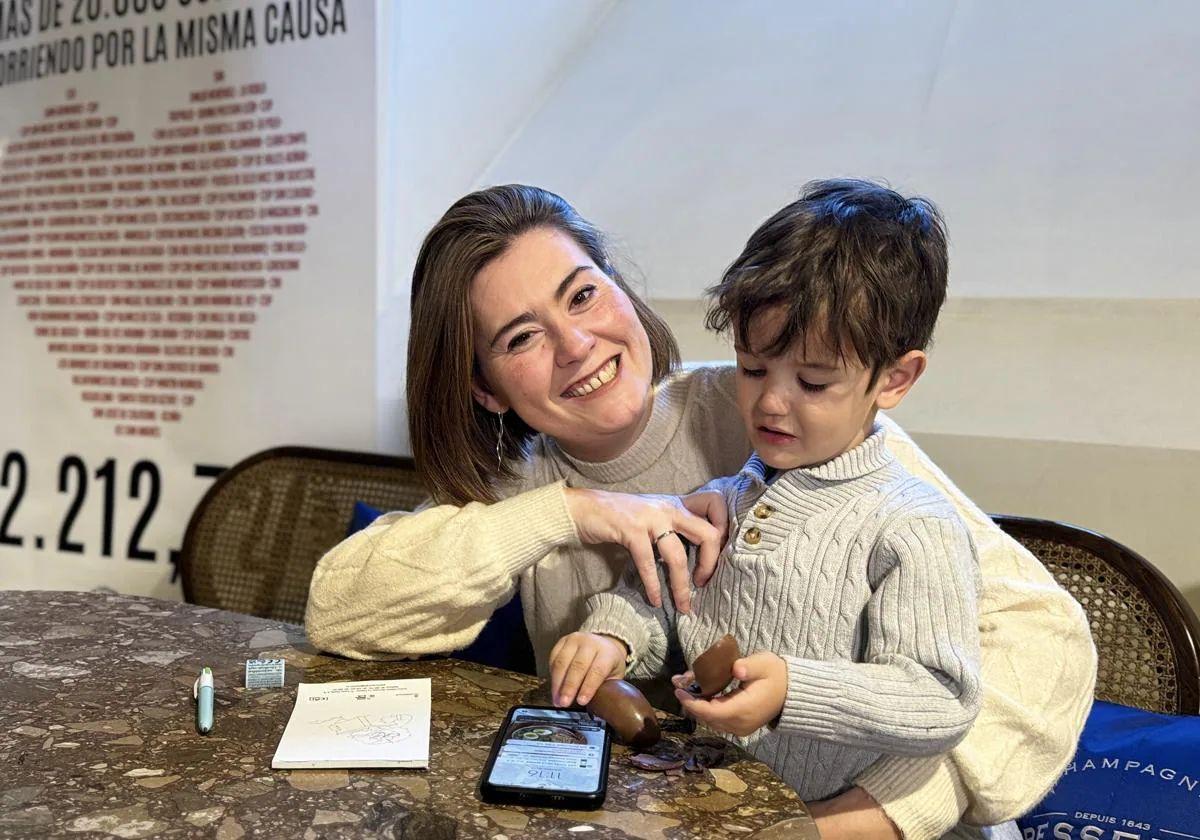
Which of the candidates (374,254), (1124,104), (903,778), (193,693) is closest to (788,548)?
(903,778)

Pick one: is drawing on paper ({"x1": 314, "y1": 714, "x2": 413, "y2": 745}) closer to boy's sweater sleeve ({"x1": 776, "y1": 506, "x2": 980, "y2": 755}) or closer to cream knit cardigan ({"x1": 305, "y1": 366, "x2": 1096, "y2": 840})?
cream knit cardigan ({"x1": 305, "y1": 366, "x2": 1096, "y2": 840})

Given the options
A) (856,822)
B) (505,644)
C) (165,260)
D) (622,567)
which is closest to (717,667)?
(856,822)

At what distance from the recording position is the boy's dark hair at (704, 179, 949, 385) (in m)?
1.14

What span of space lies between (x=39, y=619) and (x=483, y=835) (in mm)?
1041

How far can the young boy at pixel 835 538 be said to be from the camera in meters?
1.07

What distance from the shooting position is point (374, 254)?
272 centimetres

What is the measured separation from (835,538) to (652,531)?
28 centimetres

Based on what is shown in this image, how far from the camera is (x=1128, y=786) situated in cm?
150

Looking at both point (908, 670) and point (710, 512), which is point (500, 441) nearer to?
point (710, 512)

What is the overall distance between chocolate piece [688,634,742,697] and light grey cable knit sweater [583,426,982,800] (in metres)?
0.07

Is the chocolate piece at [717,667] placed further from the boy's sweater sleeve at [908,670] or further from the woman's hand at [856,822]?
the woman's hand at [856,822]

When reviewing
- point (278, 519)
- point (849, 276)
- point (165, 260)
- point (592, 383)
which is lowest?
point (278, 519)

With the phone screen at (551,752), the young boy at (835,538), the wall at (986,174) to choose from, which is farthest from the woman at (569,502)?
the wall at (986,174)

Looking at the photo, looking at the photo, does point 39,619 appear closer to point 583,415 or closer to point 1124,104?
point 583,415
